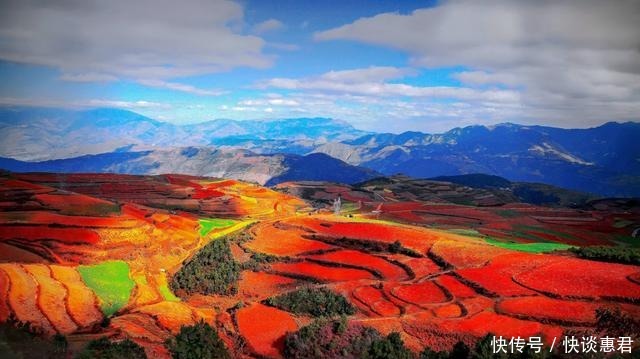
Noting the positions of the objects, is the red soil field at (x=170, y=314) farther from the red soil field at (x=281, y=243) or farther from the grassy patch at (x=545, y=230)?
the grassy patch at (x=545, y=230)

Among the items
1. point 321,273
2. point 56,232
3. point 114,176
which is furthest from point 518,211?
point 114,176

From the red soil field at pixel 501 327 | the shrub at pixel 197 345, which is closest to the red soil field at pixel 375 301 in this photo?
the red soil field at pixel 501 327

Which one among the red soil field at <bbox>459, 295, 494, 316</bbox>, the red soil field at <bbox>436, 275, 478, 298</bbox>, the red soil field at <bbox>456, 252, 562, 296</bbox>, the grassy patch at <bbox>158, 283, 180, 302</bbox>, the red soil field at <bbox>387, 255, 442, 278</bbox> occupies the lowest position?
the grassy patch at <bbox>158, 283, 180, 302</bbox>

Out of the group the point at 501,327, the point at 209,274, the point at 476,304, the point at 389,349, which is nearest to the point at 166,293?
the point at 209,274

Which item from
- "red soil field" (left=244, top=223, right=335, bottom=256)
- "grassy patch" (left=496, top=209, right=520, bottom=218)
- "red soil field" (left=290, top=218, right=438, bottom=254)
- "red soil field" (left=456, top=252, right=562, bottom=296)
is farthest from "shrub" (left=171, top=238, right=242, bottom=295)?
"grassy patch" (left=496, top=209, right=520, bottom=218)

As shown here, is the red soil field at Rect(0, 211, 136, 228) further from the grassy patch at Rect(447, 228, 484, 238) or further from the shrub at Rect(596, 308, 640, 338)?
the shrub at Rect(596, 308, 640, 338)

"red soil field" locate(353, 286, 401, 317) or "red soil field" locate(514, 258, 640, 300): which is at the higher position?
"red soil field" locate(514, 258, 640, 300)
